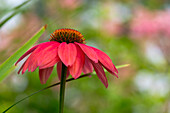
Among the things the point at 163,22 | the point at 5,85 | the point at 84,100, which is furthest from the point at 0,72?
the point at 163,22

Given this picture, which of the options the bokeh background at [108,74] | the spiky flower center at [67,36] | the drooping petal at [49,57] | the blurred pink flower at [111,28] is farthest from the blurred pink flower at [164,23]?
the drooping petal at [49,57]

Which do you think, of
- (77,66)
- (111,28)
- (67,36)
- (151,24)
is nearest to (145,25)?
(151,24)

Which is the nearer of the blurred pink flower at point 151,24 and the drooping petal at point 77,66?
the drooping petal at point 77,66

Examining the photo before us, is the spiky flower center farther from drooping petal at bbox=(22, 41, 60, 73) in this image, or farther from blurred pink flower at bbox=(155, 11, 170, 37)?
blurred pink flower at bbox=(155, 11, 170, 37)

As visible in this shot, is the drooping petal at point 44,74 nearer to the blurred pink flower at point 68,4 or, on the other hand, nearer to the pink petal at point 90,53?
the pink petal at point 90,53

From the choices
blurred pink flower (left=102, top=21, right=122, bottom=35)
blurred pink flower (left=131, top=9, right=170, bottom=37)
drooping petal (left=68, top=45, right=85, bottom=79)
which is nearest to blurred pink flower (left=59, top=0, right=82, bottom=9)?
blurred pink flower (left=102, top=21, right=122, bottom=35)
